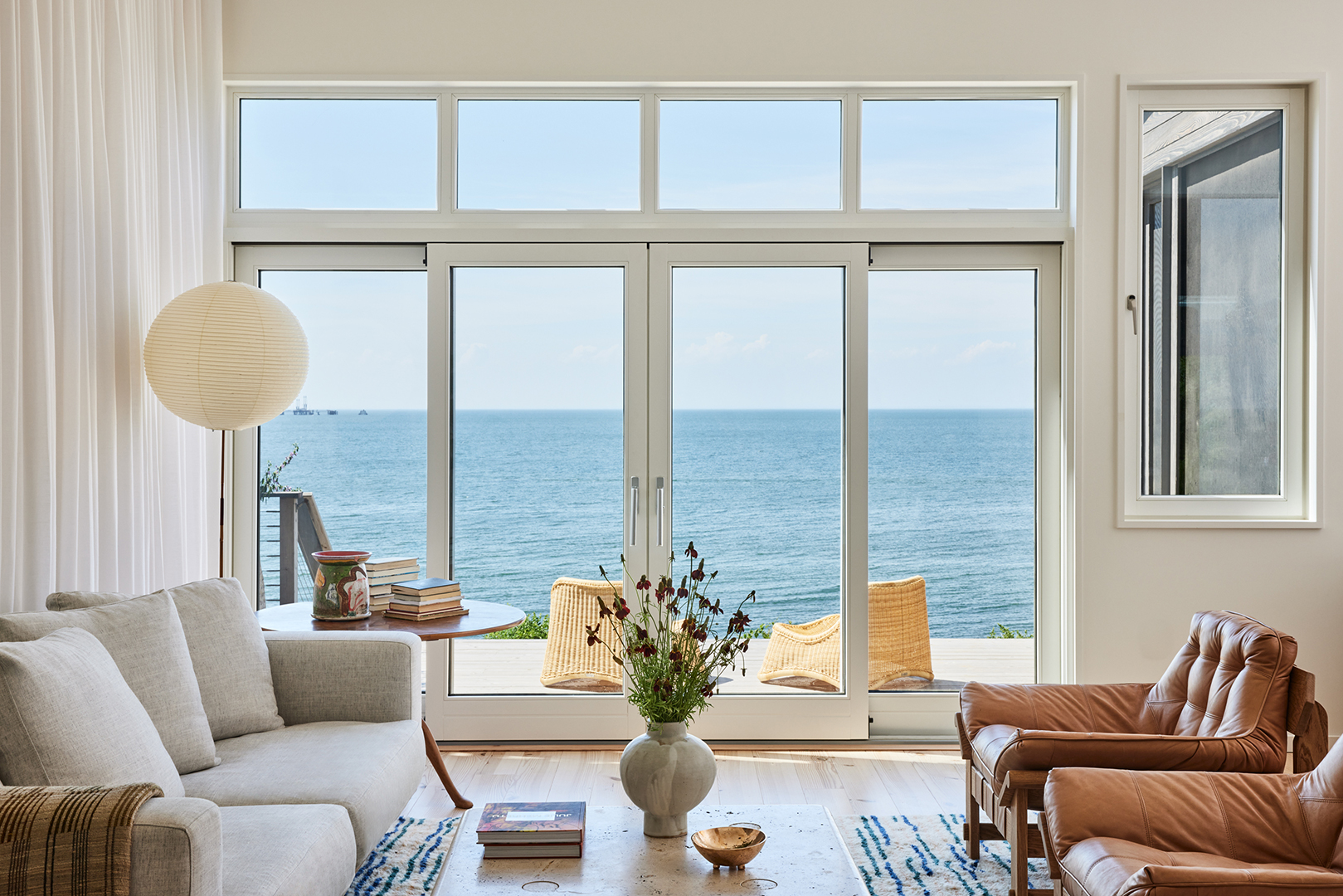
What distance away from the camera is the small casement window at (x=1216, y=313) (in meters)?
3.93

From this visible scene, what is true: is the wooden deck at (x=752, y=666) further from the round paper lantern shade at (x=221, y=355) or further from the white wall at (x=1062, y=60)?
the round paper lantern shade at (x=221, y=355)

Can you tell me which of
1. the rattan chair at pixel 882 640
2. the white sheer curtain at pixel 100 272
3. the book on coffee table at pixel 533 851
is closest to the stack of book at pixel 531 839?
the book on coffee table at pixel 533 851

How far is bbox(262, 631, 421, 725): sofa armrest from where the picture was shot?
2.84 meters

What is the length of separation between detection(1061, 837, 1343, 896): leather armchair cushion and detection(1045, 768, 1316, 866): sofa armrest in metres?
0.03

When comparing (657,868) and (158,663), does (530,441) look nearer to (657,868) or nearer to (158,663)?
(158,663)

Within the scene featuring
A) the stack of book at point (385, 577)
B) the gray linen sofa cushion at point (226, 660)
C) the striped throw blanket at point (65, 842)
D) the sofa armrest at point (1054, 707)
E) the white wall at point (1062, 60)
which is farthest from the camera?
the white wall at point (1062, 60)

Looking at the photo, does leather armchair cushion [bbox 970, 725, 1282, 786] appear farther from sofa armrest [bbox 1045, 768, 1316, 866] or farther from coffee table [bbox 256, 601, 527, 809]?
coffee table [bbox 256, 601, 527, 809]

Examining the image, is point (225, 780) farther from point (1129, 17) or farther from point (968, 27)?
point (1129, 17)

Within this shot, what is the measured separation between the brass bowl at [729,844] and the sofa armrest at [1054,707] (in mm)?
951

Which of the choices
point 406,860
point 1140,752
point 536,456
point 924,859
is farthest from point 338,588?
point 1140,752

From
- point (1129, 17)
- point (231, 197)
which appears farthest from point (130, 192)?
point (1129, 17)

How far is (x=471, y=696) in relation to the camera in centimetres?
400

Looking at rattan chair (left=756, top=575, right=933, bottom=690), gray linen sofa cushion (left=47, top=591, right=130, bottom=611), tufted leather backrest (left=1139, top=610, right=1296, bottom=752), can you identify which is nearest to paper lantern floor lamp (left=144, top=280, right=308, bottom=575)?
gray linen sofa cushion (left=47, top=591, right=130, bottom=611)

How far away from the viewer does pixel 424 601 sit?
10.5 ft
